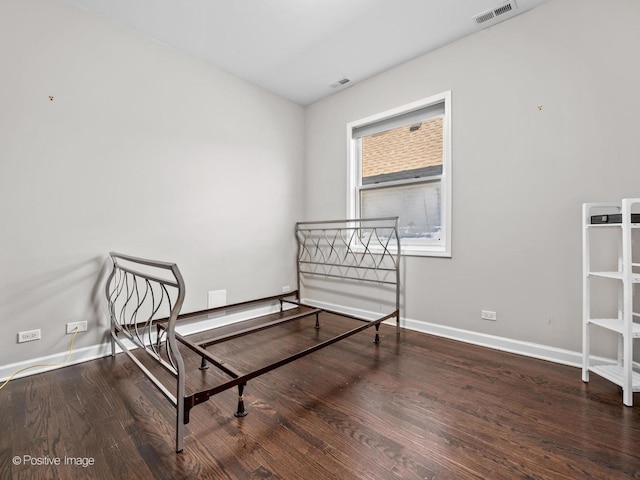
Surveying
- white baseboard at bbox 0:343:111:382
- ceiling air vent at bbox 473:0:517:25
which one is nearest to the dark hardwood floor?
white baseboard at bbox 0:343:111:382

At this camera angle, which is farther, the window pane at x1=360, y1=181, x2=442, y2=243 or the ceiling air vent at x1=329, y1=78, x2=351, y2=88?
the ceiling air vent at x1=329, y1=78, x2=351, y2=88

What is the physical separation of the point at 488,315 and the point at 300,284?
2.15 m

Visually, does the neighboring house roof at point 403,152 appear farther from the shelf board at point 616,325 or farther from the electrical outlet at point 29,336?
the electrical outlet at point 29,336

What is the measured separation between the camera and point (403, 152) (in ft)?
9.83

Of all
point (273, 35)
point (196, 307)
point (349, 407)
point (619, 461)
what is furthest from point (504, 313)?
point (273, 35)

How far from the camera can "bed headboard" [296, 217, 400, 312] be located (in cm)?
301

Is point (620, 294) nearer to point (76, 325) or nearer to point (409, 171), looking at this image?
point (409, 171)

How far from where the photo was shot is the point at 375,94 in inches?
121

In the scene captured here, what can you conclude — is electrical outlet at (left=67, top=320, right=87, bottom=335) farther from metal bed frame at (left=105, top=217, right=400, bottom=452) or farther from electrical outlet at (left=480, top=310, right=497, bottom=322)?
electrical outlet at (left=480, top=310, right=497, bottom=322)

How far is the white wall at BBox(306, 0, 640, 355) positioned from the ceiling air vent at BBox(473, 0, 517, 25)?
0.38ft

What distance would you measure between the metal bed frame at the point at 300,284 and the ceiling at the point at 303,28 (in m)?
1.58

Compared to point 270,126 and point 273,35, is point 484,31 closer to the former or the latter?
point 273,35

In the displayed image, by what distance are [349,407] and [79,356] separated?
1999mm

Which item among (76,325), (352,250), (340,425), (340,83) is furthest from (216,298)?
(340,83)
